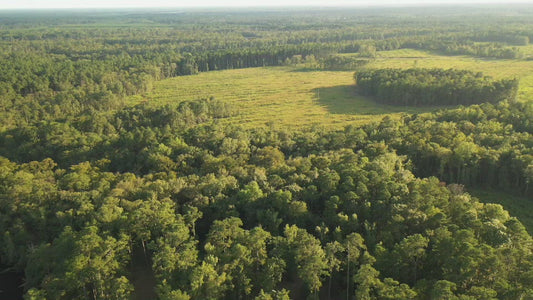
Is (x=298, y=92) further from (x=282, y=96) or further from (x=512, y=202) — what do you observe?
(x=512, y=202)

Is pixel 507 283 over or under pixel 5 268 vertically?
over

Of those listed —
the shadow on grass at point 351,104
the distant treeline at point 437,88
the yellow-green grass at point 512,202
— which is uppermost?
the distant treeline at point 437,88

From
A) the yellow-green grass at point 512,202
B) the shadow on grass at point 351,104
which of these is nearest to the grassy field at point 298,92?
the shadow on grass at point 351,104

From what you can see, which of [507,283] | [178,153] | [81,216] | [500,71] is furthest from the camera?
[500,71]

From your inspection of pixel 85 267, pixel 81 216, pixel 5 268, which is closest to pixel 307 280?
pixel 85 267

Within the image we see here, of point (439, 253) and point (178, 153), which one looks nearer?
point (439, 253)

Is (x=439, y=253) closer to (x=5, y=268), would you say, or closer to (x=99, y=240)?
(x=99, y=240)

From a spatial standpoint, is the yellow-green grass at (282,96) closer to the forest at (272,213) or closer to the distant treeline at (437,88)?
the distant treeline at (437,88)
